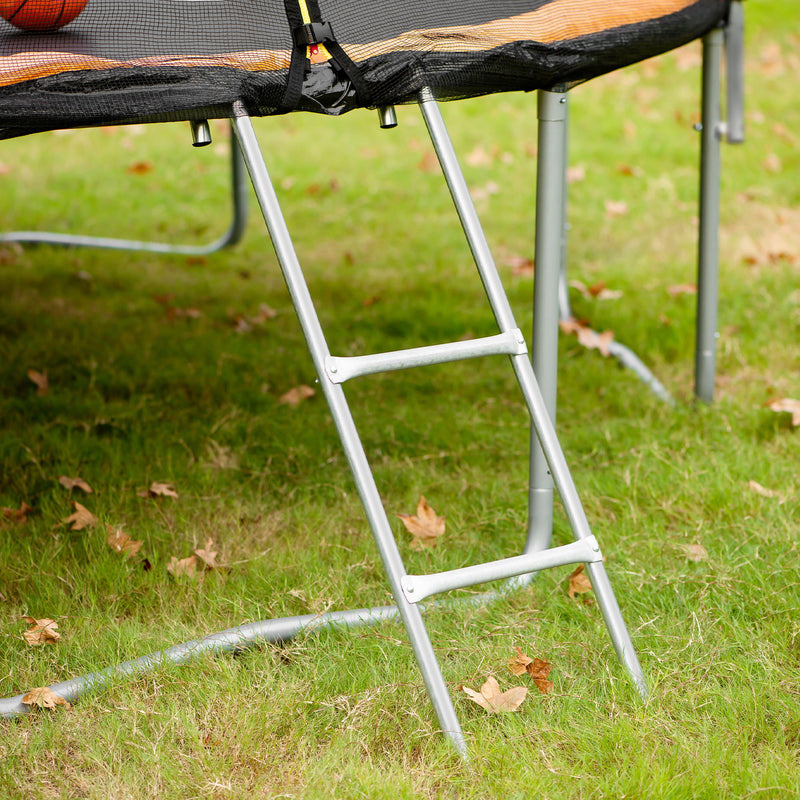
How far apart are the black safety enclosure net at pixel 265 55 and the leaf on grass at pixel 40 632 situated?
840 millimetres

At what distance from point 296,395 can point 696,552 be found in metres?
1.21

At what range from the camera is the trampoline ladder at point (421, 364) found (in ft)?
4.58

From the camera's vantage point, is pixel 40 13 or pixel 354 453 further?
pixel 40 13

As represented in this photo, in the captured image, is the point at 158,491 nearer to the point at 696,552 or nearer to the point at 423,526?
the point at 423,526

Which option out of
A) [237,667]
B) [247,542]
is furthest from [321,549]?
[237,667]

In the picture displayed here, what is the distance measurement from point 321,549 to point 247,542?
16cm

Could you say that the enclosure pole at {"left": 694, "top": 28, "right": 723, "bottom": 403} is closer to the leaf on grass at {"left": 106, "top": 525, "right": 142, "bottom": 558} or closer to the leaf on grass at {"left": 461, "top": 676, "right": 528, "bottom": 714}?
the leaf on grass at {"left": 461, "top": 676, "right": 528, "bottom": 714}

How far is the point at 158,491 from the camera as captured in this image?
2.14m

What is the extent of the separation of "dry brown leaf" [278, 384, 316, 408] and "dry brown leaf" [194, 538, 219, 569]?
759 millimetres

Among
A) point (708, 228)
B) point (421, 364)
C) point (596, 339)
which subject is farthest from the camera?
point (596, 339)

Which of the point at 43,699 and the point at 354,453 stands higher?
the point at 354,453

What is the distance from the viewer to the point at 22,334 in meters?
3.03

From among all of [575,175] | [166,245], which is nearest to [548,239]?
[166,245]

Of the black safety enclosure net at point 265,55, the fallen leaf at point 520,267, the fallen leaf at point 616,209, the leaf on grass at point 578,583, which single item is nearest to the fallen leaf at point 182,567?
the leaf on grass at point 578,583
